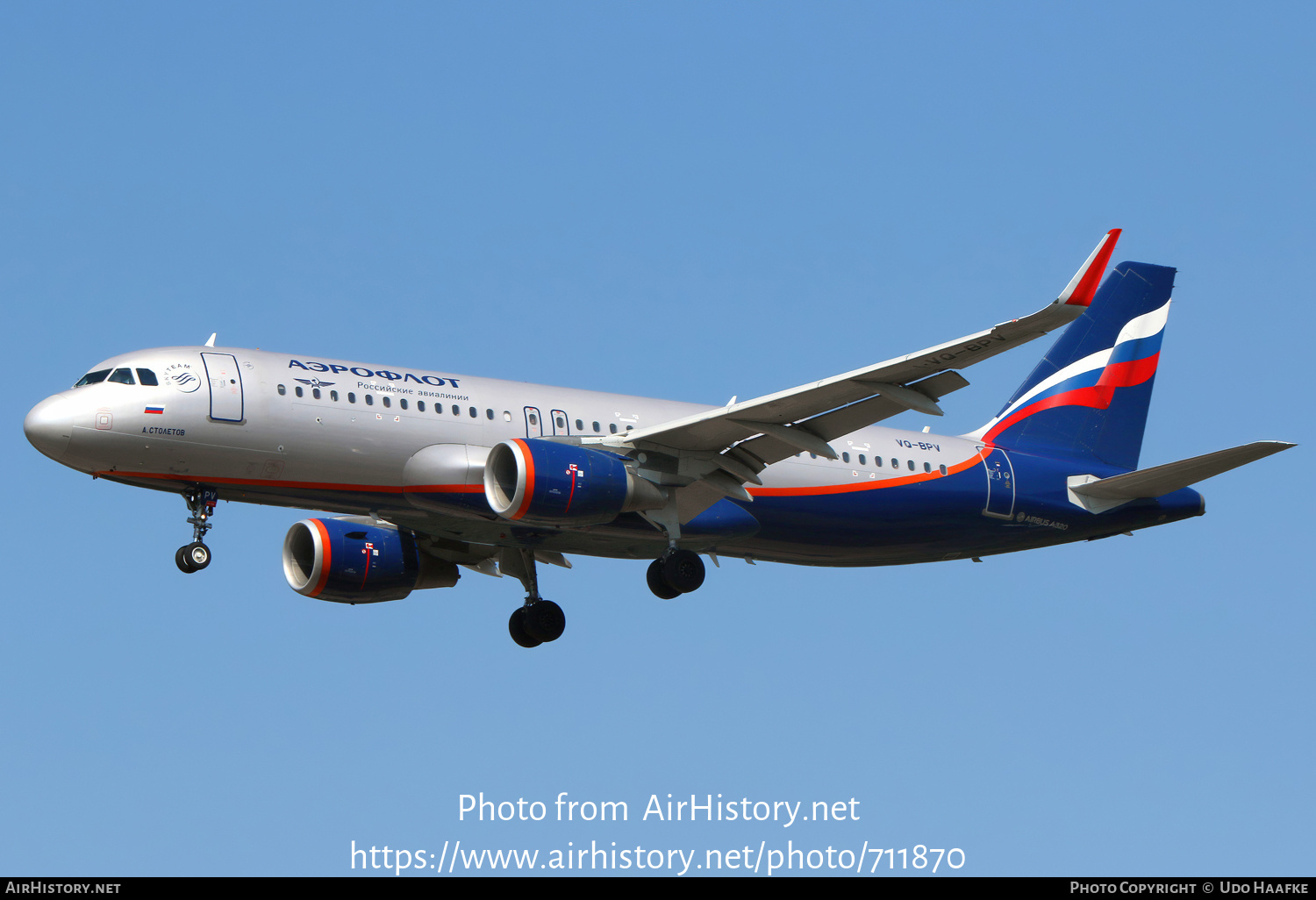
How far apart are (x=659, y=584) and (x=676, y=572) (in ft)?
2.29

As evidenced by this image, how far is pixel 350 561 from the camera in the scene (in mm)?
35094

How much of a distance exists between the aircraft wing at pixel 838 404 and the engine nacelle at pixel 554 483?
1.24 metres

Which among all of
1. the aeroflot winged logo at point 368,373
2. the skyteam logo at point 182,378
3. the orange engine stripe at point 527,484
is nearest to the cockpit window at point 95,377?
the skyteam logo at point 182,378

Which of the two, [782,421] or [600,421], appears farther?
[600,421]

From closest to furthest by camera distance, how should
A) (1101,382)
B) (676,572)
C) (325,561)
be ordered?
(676,572) < (325,561) < (1101,382)

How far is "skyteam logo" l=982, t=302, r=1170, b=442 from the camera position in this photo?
39219 millimetres

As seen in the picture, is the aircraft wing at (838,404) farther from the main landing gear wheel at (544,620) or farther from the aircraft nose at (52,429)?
the aircraft nose at (52,429)

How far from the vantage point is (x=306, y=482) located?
30703 millimetres

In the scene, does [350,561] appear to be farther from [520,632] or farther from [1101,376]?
[1101,376]

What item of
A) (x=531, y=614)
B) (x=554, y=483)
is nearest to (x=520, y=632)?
(x=531, y=614)
